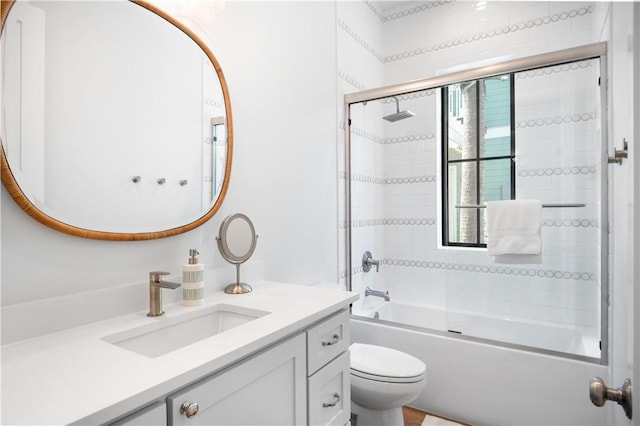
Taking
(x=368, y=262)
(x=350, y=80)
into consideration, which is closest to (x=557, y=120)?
(x=350, y=80)

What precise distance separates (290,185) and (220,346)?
45.5 inches

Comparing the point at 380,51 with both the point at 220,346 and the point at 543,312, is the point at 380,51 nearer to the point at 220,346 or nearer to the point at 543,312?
the point at 543,312

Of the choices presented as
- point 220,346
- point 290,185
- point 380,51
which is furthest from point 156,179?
point 380,51

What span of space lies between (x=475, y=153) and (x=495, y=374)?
1.24 m

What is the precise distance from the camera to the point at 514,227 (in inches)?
75.2

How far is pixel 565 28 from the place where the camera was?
93.6 inches

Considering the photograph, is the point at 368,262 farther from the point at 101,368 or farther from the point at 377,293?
the point at 101,368

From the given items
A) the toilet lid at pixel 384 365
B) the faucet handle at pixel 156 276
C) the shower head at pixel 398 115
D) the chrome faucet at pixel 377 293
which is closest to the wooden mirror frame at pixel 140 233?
the faucet handle at pixel 156 276

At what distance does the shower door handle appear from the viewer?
2.03 feet

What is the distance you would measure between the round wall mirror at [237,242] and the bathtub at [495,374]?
1117 millimetres

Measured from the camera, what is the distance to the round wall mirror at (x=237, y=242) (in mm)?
1346

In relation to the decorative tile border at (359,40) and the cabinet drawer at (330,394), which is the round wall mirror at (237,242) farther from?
the decorative tile border at (359,40)

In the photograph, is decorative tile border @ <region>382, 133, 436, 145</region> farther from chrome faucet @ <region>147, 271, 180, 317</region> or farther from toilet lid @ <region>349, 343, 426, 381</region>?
chrome faucet @ <region>147, 271, 180, 317</region>

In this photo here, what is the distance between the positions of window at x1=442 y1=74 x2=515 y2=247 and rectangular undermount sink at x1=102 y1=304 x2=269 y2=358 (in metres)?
1.51
